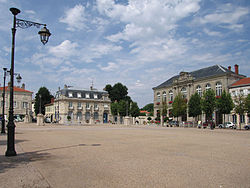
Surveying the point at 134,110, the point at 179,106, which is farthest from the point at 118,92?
the point at 179,106

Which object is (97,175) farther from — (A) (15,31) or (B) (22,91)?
(B) (22,91)

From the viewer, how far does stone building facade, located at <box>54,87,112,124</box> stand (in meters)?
65.6

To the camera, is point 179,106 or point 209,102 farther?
point 179,106

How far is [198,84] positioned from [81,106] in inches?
1399

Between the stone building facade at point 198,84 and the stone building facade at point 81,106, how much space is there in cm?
1835

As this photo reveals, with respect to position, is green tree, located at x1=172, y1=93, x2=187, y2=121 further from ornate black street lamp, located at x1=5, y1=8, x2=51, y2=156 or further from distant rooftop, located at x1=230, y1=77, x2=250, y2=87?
ornate black street lamp, located at x1=5, y1=8, x2=51, y2=156

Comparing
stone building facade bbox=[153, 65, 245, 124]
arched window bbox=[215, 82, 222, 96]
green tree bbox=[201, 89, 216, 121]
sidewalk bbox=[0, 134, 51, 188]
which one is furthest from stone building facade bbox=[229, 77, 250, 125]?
sidewalk bbox=[0, 134, 51, 188]

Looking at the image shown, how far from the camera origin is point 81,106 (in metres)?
68.2

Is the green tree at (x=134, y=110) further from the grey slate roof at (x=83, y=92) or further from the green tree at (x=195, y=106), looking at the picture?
the green tree at (x=195, y=106)

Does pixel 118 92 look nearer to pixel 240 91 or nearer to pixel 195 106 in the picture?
pixel 195 106

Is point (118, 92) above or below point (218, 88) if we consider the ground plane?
above

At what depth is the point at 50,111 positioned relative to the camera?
75.2 metres

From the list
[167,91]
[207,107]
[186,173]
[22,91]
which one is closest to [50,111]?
[22,91]

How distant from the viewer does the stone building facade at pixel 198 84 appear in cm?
4459
